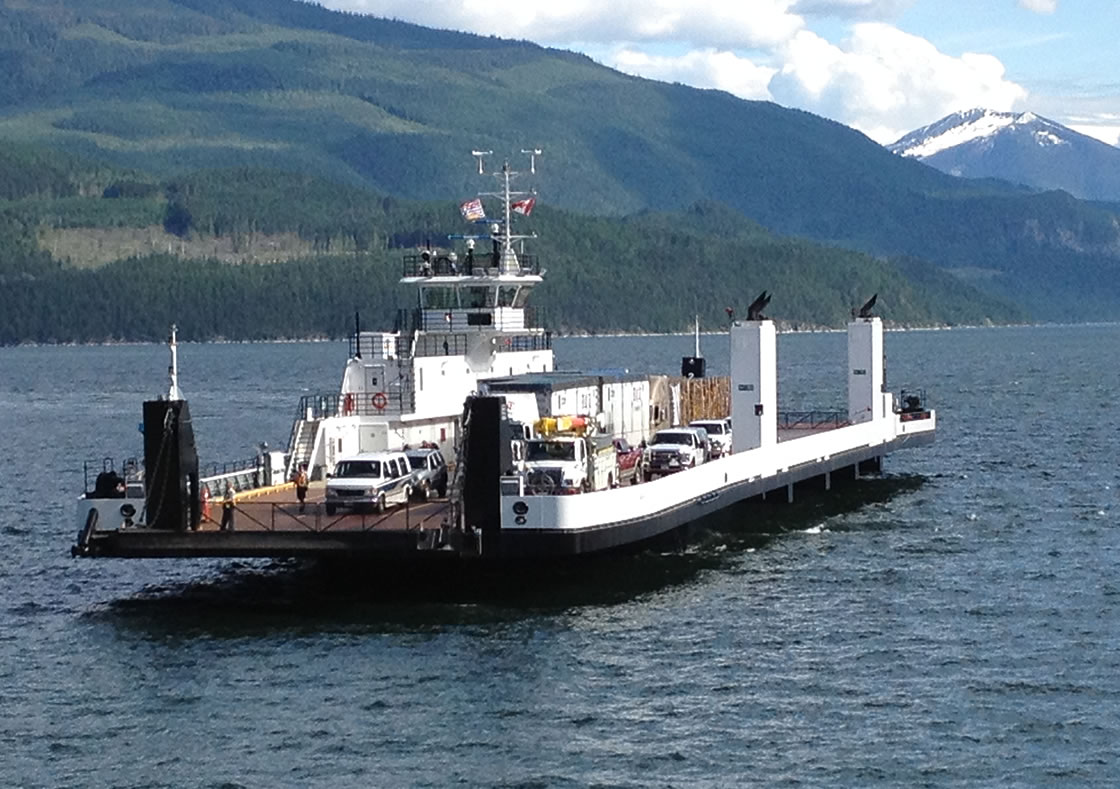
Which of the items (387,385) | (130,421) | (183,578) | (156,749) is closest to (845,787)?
(156,749)

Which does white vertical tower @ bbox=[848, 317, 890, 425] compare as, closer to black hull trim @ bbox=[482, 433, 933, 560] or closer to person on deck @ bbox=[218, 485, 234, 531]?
black hull trim @ bbox=[482, 433, 933, 560]

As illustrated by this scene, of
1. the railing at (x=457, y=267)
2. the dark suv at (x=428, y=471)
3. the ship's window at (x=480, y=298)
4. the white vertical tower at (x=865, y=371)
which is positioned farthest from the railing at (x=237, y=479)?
the white vertical tower at (x=865, y=371)

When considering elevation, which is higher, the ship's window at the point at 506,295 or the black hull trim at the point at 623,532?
the ship's window at the point at 506,295

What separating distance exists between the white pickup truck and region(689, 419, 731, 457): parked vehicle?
9812 millimetres

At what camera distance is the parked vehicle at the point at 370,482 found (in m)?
42.6

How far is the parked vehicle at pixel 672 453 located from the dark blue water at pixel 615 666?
7.37ft

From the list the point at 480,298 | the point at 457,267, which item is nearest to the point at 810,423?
the point at 480,298

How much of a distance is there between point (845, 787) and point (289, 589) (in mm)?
18140

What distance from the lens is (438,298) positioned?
5681 cm

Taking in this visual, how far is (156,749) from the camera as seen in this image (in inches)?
1261

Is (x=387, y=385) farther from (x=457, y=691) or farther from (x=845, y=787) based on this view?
(x=845, y=787)

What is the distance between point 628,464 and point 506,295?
803 centimetres

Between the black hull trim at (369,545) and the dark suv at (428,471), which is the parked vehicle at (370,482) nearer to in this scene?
the dark suv at (428,471)

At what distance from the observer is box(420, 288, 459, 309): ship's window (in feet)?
184
